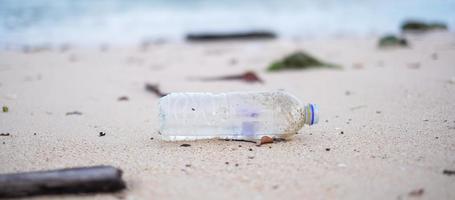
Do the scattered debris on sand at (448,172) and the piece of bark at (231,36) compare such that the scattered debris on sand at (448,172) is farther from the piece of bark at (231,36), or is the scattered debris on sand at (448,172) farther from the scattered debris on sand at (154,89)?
the piece of bark at (231,36)

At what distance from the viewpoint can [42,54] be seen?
6723mm

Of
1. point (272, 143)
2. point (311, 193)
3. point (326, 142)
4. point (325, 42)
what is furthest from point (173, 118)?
point (325, 42)

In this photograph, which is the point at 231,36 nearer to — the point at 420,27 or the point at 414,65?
the point at 420,27

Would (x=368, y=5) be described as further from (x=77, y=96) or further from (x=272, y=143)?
(x=272, y=143)

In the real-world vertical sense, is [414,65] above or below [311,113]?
above

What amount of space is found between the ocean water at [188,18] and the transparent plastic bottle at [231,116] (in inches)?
225

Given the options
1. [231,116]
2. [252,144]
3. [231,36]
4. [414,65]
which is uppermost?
[231,36]

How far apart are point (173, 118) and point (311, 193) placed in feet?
3.32

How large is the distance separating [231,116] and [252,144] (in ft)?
0.74

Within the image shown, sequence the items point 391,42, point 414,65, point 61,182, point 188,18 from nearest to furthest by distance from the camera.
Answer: point 61,182, point 414,65, point 391,42, point 188,18

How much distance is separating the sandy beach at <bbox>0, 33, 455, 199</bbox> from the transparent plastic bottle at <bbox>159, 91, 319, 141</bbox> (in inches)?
3.8

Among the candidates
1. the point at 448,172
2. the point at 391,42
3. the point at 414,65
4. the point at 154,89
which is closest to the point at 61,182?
the point at 448,172

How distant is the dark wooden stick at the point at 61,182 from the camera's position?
182 centimetres

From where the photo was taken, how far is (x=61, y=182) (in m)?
1.85
